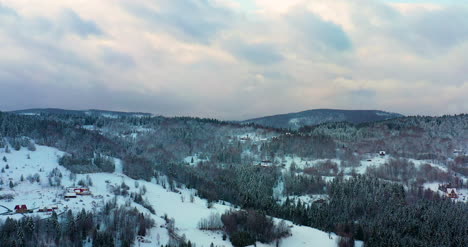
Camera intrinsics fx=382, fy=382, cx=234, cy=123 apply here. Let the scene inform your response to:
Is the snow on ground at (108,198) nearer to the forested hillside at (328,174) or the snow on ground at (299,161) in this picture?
the forested hillside at (328,174)

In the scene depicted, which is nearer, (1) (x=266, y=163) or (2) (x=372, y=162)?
(2) (x=372, y=162)

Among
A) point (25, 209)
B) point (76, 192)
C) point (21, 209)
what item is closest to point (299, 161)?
point (76, 192)

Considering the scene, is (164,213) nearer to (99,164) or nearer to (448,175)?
(99,164)

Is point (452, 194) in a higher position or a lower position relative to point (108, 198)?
lower

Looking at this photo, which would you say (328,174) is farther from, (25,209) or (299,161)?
(25,209)

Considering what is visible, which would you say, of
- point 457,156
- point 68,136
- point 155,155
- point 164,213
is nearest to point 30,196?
point 164,213

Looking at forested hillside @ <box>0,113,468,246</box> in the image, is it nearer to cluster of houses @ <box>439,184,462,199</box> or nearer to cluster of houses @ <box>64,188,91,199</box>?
cluster of houses @ <box>439,184,462,199</box>
